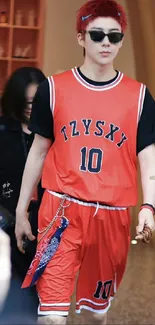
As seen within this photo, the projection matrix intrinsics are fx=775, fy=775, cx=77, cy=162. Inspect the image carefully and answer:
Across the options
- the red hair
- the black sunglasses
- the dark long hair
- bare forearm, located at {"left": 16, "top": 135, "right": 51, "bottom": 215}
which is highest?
the red hair

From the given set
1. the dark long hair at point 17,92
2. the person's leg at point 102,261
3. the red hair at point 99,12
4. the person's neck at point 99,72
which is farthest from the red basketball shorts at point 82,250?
the red hair at point 99,12

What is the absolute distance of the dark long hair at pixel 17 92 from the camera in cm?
357

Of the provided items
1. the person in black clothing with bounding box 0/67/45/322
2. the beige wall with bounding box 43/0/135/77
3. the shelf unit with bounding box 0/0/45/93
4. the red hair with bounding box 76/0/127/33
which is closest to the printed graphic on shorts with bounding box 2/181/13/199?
the person in black clothing with bounding box 0/67/45/322

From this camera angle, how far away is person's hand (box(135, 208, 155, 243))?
115 inches

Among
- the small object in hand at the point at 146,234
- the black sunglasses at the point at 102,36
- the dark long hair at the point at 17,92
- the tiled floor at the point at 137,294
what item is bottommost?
the tiled floor at the point at 137,294

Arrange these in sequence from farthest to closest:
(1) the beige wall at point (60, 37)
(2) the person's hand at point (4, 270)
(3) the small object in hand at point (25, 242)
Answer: (1) the beige wall at point (60, 37) → (3) the small object in hand at point (25, 242) → (2) the person's hand at point (4, 270)

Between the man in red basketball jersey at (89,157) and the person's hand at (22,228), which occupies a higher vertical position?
the man in red basketball jersey at (89,157)

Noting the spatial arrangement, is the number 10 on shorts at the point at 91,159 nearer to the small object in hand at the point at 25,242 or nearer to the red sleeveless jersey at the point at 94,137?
the red sleeveless jersey at the point at 94,137

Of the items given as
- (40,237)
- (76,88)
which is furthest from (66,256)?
(76,88)

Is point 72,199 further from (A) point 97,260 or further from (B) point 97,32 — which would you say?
(B) point 97,32

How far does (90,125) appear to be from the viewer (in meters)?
3.00

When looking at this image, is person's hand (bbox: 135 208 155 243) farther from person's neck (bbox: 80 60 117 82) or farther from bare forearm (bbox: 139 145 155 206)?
person's neck (bbox: 80 60 117 82)

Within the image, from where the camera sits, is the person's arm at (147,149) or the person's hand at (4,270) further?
the person's arm at (147,149)

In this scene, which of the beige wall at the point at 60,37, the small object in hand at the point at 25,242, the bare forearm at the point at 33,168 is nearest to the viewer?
the bare forearm at the point at 33,168
